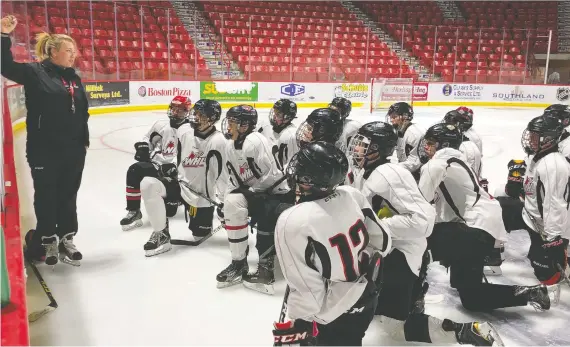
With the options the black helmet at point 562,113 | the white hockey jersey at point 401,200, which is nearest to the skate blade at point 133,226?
the white hockey jersey at point 401,200

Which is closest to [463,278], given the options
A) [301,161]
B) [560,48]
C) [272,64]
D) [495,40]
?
[301,161]

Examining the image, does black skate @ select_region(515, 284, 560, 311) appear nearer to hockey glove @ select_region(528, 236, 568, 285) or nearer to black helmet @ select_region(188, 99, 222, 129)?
hockey glove @ select_region(528, 236, 568, 285)

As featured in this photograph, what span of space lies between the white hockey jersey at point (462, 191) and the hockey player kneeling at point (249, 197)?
864mm

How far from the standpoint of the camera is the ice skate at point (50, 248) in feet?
9.82

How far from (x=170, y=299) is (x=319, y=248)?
1484 millimetres

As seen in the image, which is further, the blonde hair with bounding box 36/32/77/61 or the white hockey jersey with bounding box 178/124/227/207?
the white hockey jersey with bounding box 178/124/227/207

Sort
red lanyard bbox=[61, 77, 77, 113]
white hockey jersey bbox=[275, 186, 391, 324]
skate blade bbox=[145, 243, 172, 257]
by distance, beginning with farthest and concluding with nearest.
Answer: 1. skate blade bbox=[145, 243, 172, 257]
2. red lanyard bbox=[61, 77, 77, 113]
3. white hockey jersey bbox=[275, 186, 391, 324]

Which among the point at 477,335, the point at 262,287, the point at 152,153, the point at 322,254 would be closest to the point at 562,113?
the point at 477,335

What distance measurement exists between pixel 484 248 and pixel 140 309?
Answer: 1748mm

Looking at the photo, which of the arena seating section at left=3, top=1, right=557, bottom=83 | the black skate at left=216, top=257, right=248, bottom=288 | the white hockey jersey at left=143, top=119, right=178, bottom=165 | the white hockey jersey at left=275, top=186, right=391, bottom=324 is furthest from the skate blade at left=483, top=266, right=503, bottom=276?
the arena seating section at left=3, top=1, right=557, bottom=83

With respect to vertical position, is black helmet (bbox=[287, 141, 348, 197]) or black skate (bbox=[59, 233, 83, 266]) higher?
black helmet (bbox=[287, 141, 348, 197])

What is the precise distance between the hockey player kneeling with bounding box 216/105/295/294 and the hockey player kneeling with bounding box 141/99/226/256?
0.27m

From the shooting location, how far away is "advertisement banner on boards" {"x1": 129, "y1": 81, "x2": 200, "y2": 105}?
1226 centimetres

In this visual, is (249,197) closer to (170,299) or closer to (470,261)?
(170,299)
